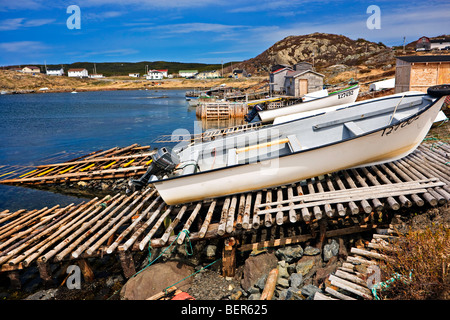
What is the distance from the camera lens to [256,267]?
6395 mm

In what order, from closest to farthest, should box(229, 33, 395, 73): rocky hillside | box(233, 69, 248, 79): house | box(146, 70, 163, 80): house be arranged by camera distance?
box(229, 33, 395, 73): rocky hillside, box(233, 69, 248, 79): house, box(146, 70, 163, 80): house

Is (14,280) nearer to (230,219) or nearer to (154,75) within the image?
(230,219)

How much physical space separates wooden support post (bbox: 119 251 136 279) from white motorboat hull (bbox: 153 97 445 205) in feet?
6.13

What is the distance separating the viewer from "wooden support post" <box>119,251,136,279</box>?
6.89 m

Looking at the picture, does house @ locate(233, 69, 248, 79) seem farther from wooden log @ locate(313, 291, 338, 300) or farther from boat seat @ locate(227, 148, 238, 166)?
wooden log @ locate(313, 291, 338, 300)

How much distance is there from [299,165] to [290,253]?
2478 millimetres

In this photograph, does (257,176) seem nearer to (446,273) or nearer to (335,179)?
(335,179)

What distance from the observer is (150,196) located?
9844 millimetres

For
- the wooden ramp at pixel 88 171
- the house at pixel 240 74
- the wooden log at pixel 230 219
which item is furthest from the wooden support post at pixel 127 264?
the house at pixel 240 74

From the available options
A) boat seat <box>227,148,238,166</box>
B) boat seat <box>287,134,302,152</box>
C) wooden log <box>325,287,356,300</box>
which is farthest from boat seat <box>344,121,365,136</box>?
wooden log <box>325,287,356,300</box>

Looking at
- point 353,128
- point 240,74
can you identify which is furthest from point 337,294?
point 240,74

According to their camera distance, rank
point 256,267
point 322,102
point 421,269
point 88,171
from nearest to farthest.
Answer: point 421,269, point 256,267, point 88,171, point 322,102
